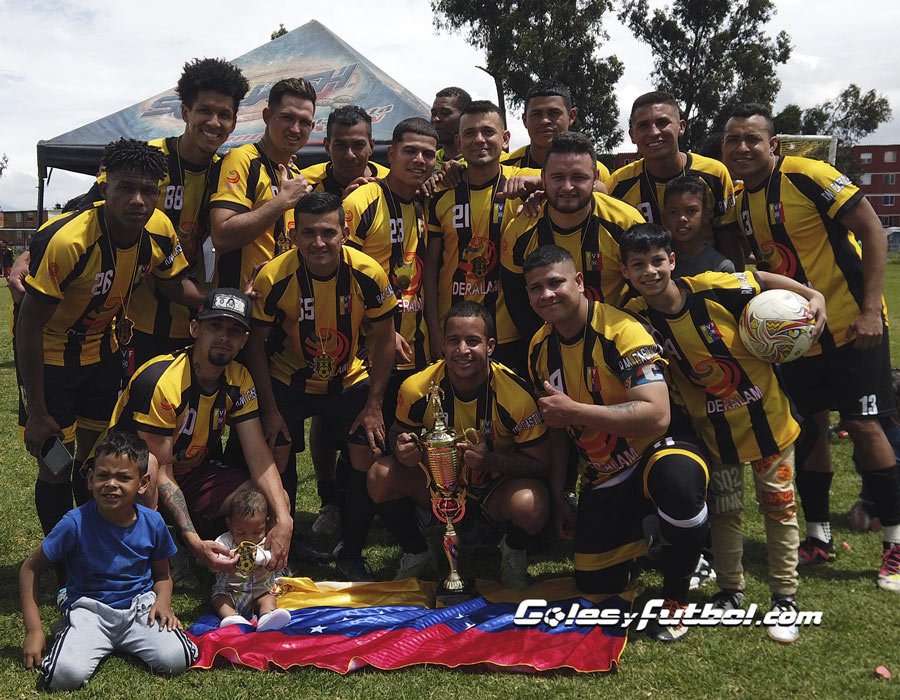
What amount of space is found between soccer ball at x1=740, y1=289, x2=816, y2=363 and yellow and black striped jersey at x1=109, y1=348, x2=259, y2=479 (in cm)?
278

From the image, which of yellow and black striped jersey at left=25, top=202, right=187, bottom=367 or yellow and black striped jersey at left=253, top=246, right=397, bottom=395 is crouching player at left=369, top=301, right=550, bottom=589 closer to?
yellow and black striped jersey at left=253, top=246, right=397, bottom=395

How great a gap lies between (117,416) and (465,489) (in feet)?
6.57

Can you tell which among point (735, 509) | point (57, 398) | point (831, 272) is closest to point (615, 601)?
point (735, 509)

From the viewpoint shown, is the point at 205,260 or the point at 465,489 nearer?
the point at 465,489

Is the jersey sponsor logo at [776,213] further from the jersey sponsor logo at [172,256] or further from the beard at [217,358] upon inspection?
the jersey sponsor logo at [172,256]

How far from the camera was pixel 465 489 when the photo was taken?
4.30 meters

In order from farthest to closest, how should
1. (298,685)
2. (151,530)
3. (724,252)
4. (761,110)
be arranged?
(724,252), (761,110), (151,530), (298,685)

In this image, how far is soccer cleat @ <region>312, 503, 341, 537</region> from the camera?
5.21 m

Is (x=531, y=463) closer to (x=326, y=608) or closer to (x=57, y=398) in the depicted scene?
(x=326, y=608)

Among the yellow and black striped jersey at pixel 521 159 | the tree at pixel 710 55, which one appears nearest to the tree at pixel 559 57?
the tree at pixel 710 55

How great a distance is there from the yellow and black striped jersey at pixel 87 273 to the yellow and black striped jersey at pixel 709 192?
9.75 ft

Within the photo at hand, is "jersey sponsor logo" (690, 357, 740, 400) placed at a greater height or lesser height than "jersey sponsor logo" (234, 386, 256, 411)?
greater

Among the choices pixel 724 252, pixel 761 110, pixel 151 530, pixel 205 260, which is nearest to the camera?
pixel 151 530

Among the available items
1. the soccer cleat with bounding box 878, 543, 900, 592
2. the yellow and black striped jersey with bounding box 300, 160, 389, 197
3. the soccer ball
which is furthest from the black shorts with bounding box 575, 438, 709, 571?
the yellow and black striped jersey with bounding box 300, 160, 389, 197
